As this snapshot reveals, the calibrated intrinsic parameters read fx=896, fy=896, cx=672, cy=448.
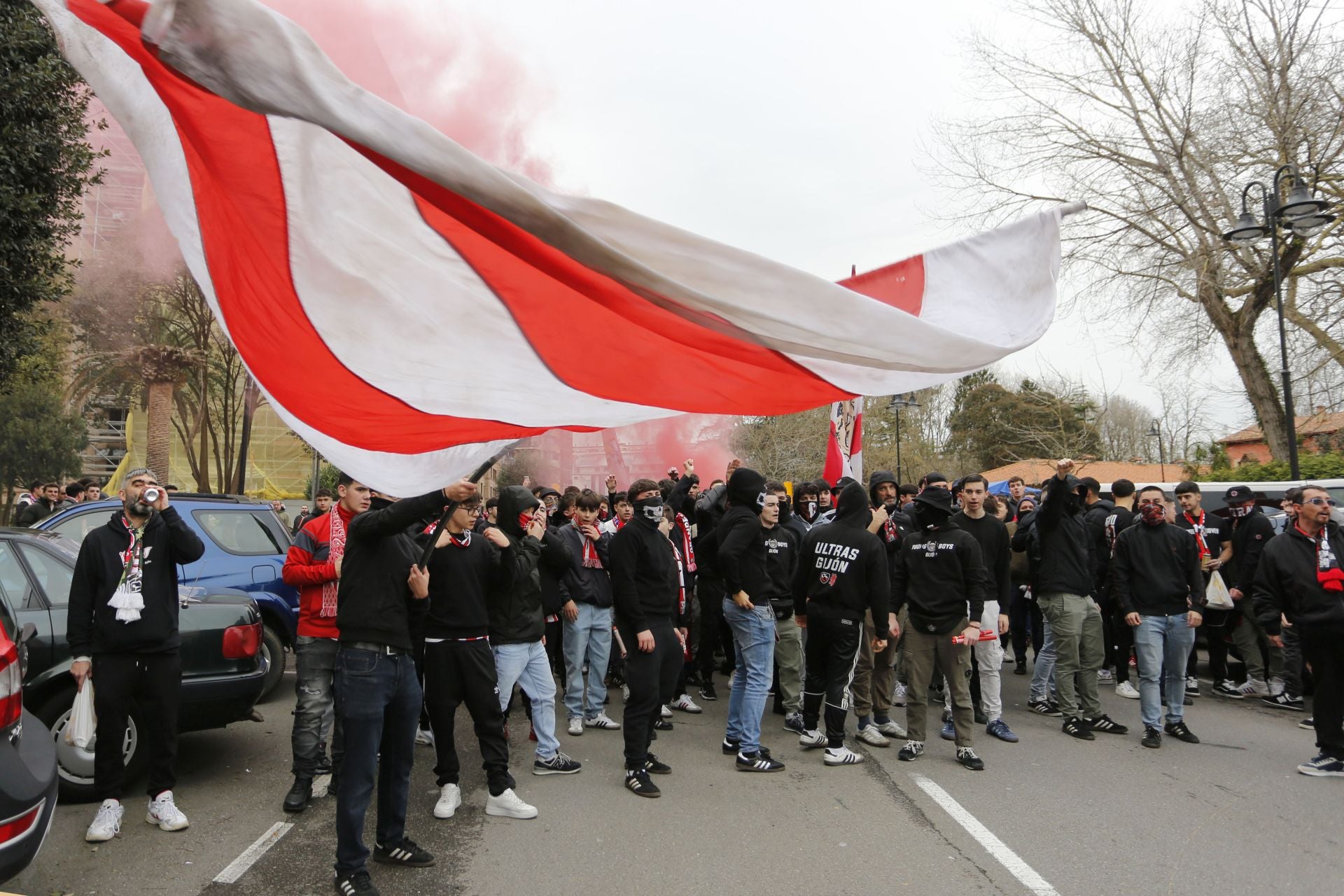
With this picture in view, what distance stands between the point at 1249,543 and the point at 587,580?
6850 mm

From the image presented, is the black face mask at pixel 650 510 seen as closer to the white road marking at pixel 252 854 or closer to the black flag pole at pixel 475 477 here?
the black flag pole at pixel 475 477

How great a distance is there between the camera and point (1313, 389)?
2172 centimetres

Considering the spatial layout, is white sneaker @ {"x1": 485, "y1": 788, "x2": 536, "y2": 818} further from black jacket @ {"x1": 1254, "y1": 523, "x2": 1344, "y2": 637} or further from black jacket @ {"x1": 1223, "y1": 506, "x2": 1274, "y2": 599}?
black jacket @ {"x1": 1223, "y1": 506, "x2": 1274, "y2": 599}

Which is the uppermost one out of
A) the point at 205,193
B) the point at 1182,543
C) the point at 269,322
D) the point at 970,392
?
the point at 970,392

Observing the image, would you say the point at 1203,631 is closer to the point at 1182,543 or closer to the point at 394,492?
the point at 1182,543

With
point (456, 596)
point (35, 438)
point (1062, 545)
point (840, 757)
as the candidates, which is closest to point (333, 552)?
point (456, 596)

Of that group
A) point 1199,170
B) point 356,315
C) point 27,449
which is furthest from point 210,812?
point 27,449

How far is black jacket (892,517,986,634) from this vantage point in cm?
677

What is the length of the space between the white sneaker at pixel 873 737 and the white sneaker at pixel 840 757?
0.59 m

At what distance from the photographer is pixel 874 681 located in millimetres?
7660

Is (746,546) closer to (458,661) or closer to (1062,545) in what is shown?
(458,661)

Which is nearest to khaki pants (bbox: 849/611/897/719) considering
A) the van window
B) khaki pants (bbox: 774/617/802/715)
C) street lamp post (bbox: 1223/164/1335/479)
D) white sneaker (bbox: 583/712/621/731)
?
khaki pants (bbox: 774/617/802/715)

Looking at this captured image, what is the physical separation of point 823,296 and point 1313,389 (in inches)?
955

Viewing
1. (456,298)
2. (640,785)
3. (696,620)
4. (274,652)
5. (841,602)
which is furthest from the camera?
(696,620)
